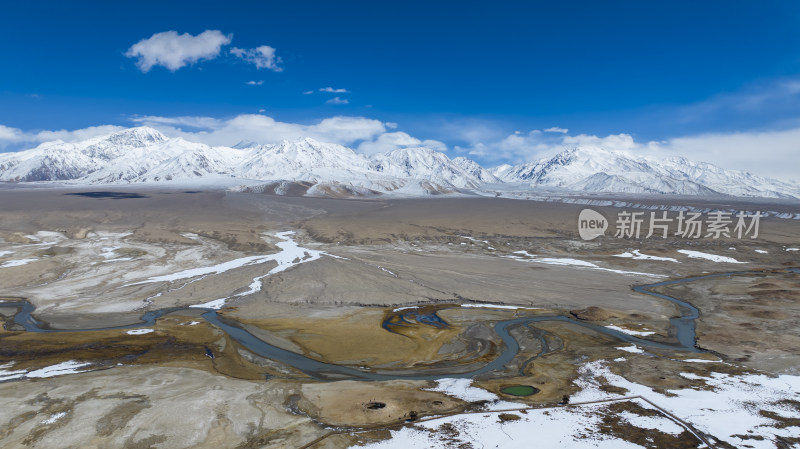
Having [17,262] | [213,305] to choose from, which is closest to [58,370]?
[213,305]

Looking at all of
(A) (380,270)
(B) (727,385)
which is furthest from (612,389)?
(A) (380,270)

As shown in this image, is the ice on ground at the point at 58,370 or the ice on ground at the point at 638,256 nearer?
the ice on ground at the point at 58,370

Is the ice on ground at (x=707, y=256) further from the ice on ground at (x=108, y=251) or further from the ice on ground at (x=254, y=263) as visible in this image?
the ice on ground at (x=108, y=251)

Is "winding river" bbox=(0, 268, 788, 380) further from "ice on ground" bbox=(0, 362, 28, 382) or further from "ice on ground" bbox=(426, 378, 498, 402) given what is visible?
"ice on ground" bbox=(0, 362, 28, 382)

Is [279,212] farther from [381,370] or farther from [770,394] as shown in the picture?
[770,394]

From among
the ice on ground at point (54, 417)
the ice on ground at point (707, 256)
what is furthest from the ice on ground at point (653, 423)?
the ice on ground at point (707, 256)

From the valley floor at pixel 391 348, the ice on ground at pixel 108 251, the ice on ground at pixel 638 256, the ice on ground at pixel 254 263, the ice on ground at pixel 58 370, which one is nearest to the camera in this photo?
the valley floor at pixel 391 348
